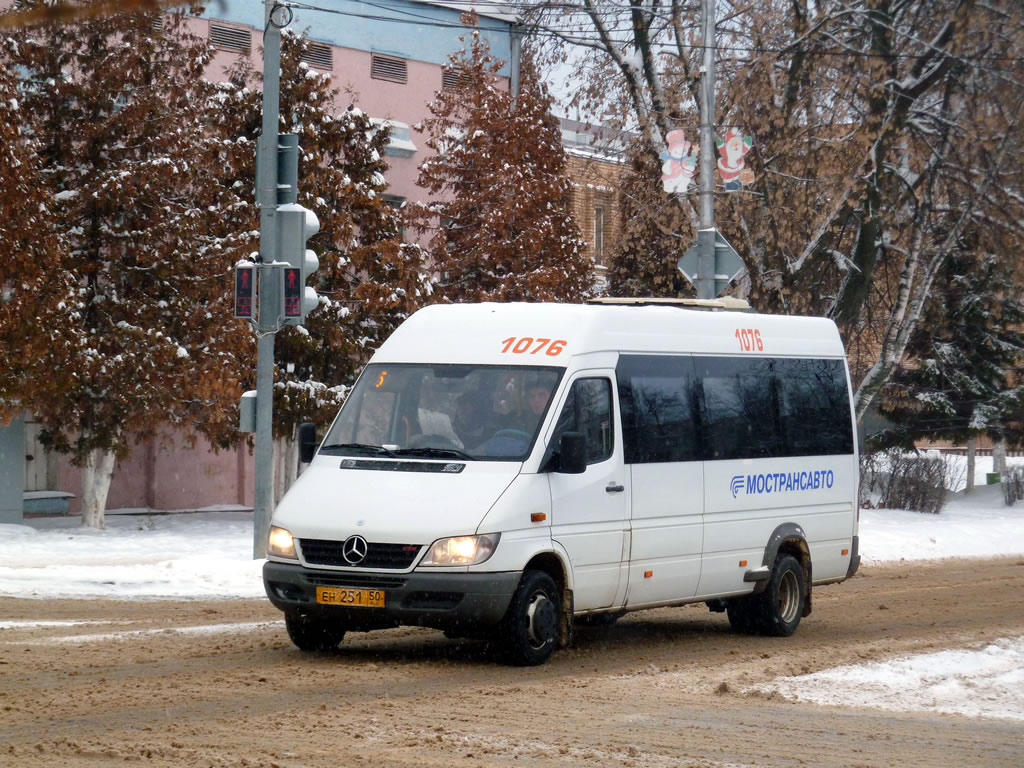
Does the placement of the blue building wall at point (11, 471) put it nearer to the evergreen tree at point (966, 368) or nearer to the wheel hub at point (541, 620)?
the wheel hub at point (541, 620)

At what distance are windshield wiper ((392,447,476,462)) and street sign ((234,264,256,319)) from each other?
24.0 ft

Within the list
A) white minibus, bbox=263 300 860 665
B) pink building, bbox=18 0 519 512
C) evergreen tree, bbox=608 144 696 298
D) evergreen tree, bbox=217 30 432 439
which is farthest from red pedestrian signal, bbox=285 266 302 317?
pink building, bbox=18 0 519 512

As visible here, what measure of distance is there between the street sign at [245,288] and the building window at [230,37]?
50.7 feet

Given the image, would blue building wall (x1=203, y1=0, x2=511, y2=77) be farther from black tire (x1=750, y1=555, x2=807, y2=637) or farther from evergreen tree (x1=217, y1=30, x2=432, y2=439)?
black tire (x1=750, y1=555, x2=807, y2=637)

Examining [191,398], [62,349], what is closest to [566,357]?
[62,349]

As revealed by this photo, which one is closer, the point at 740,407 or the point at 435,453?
the point at 435,453

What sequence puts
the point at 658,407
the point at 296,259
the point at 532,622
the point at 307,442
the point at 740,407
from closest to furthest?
the point at 532,622
the point at 307,442
the point at 658,407
the point at 740,407
the point at 296,259

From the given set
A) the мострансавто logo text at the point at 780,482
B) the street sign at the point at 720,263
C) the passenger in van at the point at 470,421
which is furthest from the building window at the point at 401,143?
the passenger in van at the point at 470,421

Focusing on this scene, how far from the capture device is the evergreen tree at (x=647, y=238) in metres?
28.8

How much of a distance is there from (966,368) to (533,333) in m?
27.8

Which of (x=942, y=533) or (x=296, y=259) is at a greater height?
(x=296, y=259)

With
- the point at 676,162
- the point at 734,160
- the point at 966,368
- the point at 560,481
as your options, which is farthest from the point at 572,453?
the point at 966,368

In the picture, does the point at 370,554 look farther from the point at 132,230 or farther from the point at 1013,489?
the point at 1013,489

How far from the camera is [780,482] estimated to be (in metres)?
13.2
